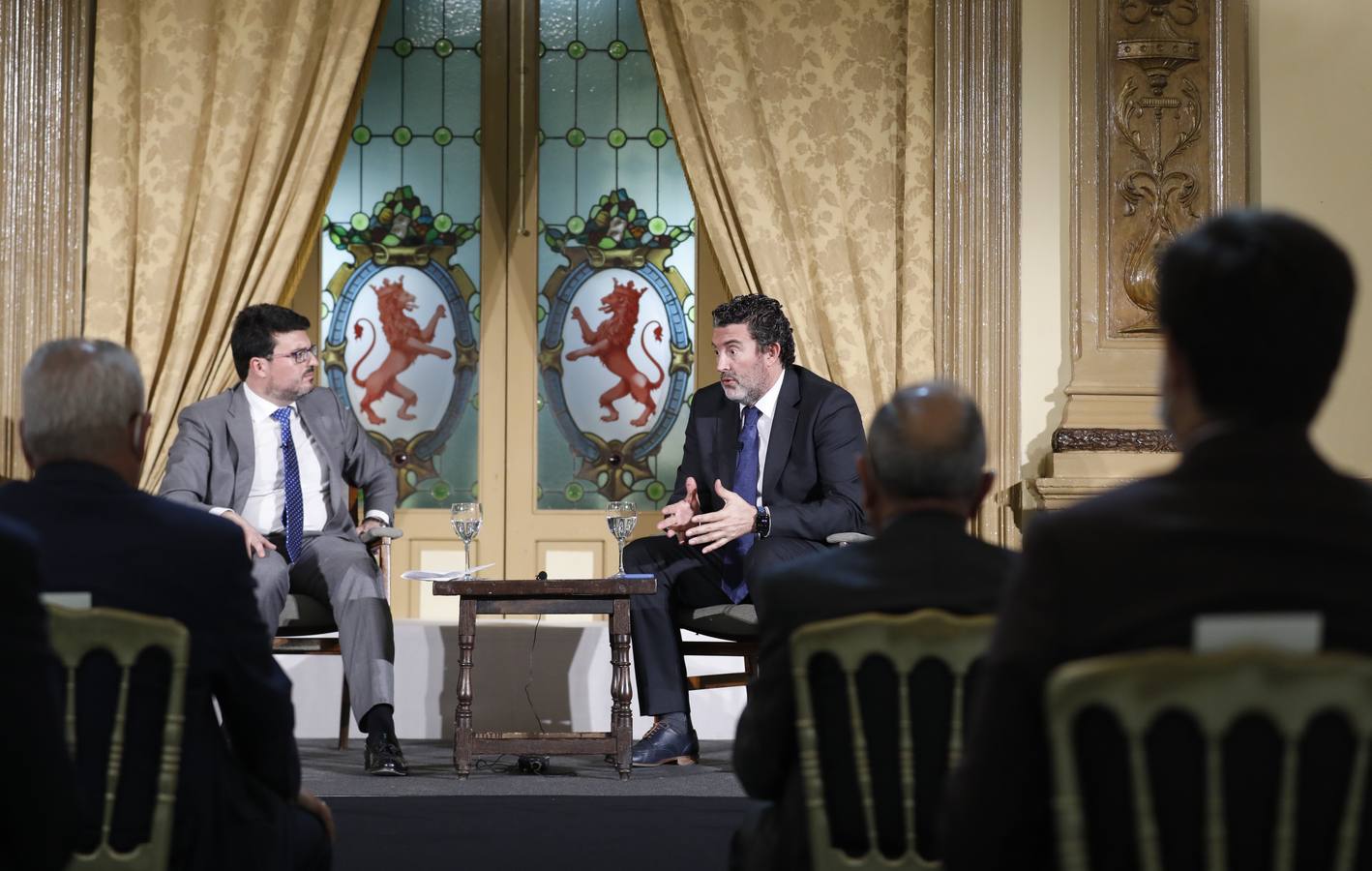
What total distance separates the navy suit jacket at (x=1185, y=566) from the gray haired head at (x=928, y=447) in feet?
1.67

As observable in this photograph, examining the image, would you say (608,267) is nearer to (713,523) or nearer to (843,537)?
(713,523)

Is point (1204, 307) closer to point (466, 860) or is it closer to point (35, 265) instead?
point (466, 860)

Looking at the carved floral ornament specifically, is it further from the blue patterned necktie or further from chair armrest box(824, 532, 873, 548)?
the blue patterned necktie

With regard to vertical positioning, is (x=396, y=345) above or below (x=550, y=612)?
above

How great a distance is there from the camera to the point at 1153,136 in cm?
514

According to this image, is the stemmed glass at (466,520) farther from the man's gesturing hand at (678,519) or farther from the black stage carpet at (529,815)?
A: the black stage carpet at (529,815)

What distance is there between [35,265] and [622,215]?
2.05 meters

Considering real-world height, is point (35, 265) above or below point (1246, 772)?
above

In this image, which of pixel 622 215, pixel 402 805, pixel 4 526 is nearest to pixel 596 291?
pixel 622 215

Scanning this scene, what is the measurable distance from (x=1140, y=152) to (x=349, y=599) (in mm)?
2983

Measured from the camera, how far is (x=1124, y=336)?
5164mm

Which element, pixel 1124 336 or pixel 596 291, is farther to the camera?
pixel 596 291

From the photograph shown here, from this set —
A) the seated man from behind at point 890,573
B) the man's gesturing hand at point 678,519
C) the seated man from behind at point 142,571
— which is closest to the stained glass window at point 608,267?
the man's gesturing hand at point 678,519

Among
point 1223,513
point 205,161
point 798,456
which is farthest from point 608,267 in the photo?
point 1223,513
